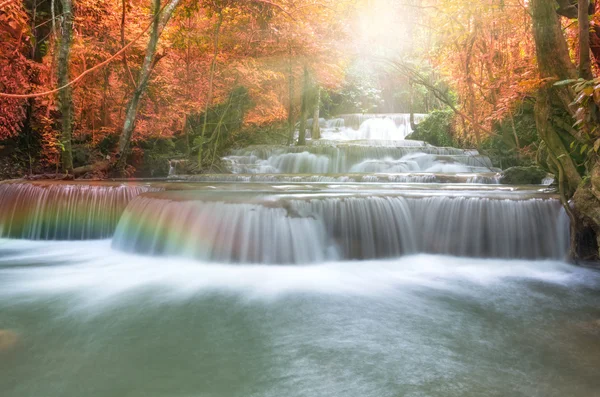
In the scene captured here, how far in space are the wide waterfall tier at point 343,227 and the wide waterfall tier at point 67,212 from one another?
1.30 meters

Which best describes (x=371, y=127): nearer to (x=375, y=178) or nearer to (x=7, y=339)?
(x=375, y=178)

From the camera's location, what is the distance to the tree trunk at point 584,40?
511cm

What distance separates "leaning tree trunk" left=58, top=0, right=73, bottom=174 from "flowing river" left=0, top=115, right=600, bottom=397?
7.65 ft

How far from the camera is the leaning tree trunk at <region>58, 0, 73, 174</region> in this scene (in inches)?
359

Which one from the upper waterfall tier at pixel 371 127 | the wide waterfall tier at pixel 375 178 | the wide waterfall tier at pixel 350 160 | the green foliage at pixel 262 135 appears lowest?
the wide waterfall tier at pixel 375 178

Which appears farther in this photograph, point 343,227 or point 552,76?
point 343,227

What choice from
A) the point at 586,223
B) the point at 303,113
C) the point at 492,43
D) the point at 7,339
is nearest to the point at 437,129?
the point at 303,113

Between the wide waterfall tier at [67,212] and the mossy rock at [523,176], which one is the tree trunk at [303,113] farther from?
the wide waterfall tier at [67,212]

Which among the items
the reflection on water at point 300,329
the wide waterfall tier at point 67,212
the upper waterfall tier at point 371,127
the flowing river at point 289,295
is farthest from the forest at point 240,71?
the upper waterfall tier at point 371,127

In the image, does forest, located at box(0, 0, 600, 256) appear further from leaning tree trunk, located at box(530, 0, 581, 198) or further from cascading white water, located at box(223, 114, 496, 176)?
cascading white water, located at box(223, 114, 496, 176)

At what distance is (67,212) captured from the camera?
766 centimetres

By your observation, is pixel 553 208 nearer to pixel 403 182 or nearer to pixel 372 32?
pixel 403 182

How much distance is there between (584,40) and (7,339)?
7011 mm

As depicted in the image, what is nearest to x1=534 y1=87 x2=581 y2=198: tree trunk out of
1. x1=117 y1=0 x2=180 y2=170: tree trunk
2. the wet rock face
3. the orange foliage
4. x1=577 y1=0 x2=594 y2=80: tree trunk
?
the wet rock face
